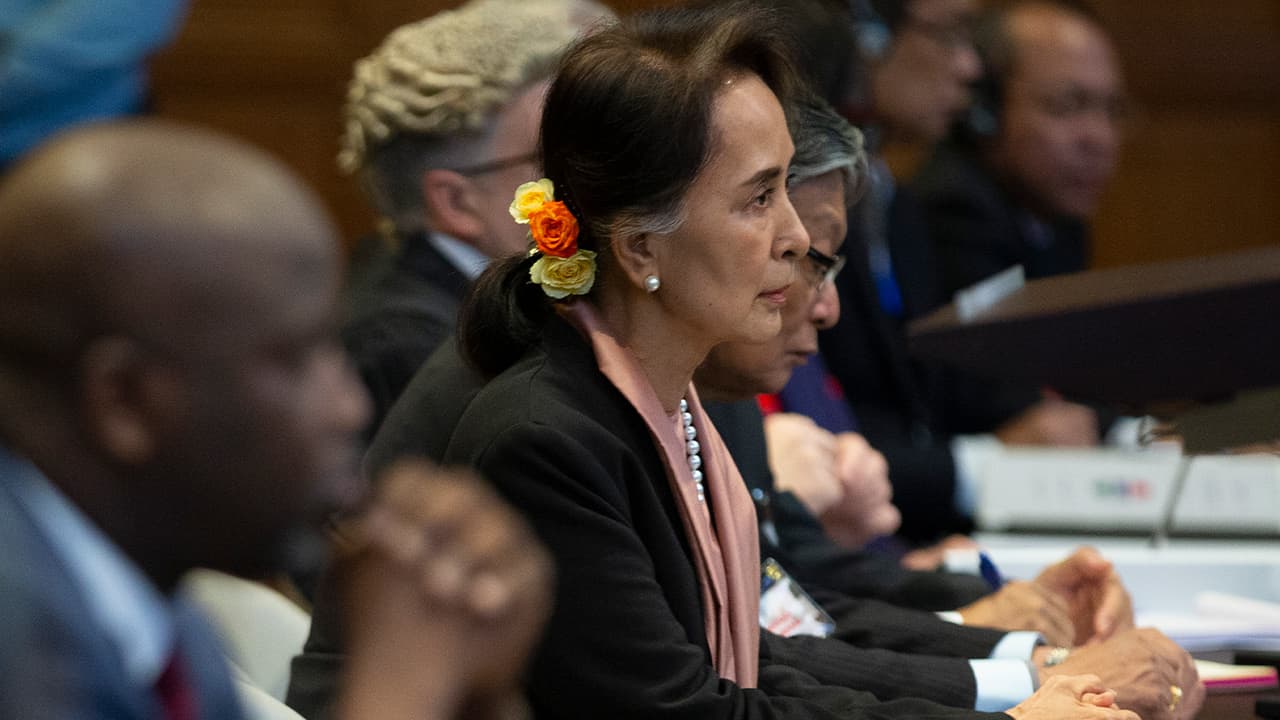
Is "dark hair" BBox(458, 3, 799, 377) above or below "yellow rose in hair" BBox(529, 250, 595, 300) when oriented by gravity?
above

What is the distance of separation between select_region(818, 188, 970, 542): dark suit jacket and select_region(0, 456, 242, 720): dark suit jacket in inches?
107

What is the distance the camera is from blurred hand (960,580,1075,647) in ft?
8.12

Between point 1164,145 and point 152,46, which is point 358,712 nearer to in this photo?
point 152,46

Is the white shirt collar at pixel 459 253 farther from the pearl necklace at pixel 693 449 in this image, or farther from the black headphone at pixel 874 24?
the black headphone at pixel 874 24

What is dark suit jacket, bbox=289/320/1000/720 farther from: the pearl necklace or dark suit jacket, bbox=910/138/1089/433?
dark suit jacket, bbox=910/138/1089/433

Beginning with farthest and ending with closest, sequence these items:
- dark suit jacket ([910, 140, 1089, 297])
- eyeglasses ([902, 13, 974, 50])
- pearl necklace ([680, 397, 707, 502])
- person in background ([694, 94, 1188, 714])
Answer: dark suit jacket ([910, 140, 1089, 297]), eyeglasses ([902, 13, 974, 50]), person in background ([694, 94, 1188, 714]), pearl necklace ([680, 397, 707, 502])

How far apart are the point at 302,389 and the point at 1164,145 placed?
5696 mm

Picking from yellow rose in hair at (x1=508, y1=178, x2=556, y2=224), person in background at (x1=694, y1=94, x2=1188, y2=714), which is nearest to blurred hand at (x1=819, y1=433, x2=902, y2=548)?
person in background at (x1=694, y1=94, x2=1188, y2=714)

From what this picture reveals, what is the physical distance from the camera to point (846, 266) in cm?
377

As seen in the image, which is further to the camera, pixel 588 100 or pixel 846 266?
pixel 846 266

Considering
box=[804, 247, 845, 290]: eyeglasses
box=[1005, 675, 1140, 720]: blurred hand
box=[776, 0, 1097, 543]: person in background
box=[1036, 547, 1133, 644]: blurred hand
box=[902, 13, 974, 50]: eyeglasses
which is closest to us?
box=[1005, 675, 1140, 720]: blurred hand

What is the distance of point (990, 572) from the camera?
2.76 meters

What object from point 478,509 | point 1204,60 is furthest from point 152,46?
point 1204,60

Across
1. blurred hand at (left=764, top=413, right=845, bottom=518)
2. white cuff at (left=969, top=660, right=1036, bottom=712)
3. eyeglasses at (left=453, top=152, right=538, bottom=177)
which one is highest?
white cuff at (left=969, top=660, right=1036, bottom=712)
